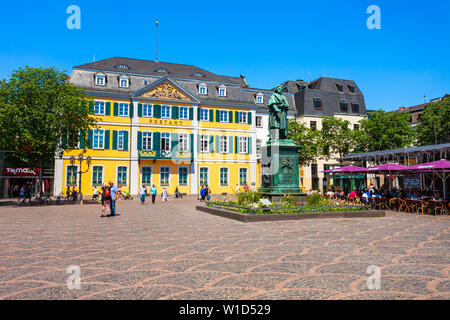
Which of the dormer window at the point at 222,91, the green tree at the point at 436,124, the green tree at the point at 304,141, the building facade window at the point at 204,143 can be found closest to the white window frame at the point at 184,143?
the building facade window at the point at 204,143

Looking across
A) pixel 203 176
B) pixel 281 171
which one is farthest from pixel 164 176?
pixel 281 171

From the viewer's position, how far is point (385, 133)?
40844mm

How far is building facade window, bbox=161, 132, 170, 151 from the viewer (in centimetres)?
3606

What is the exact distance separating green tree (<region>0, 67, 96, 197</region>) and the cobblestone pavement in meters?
14.5

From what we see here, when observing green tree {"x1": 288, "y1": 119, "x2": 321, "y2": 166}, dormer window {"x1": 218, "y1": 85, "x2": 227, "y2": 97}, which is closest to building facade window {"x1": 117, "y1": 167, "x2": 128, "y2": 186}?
dormer window {"x1": 218, "y1": 85, "x2": 227, "y2": 97}

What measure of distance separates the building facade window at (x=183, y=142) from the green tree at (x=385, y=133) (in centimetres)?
1960

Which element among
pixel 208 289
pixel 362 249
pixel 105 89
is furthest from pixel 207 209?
pixel 105 89

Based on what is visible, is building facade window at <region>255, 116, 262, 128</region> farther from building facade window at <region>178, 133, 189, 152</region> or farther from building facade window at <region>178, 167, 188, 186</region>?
building facade window at <region>178, 167, 188, 186</region>

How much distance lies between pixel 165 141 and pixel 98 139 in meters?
6.38

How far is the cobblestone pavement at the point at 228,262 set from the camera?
4570mm

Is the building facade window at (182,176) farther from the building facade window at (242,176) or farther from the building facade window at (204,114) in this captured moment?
the building facade window at (242,176)

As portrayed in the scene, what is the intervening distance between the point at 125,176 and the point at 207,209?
19.6 m

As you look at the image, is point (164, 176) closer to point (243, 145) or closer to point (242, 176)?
point (242, 176)
